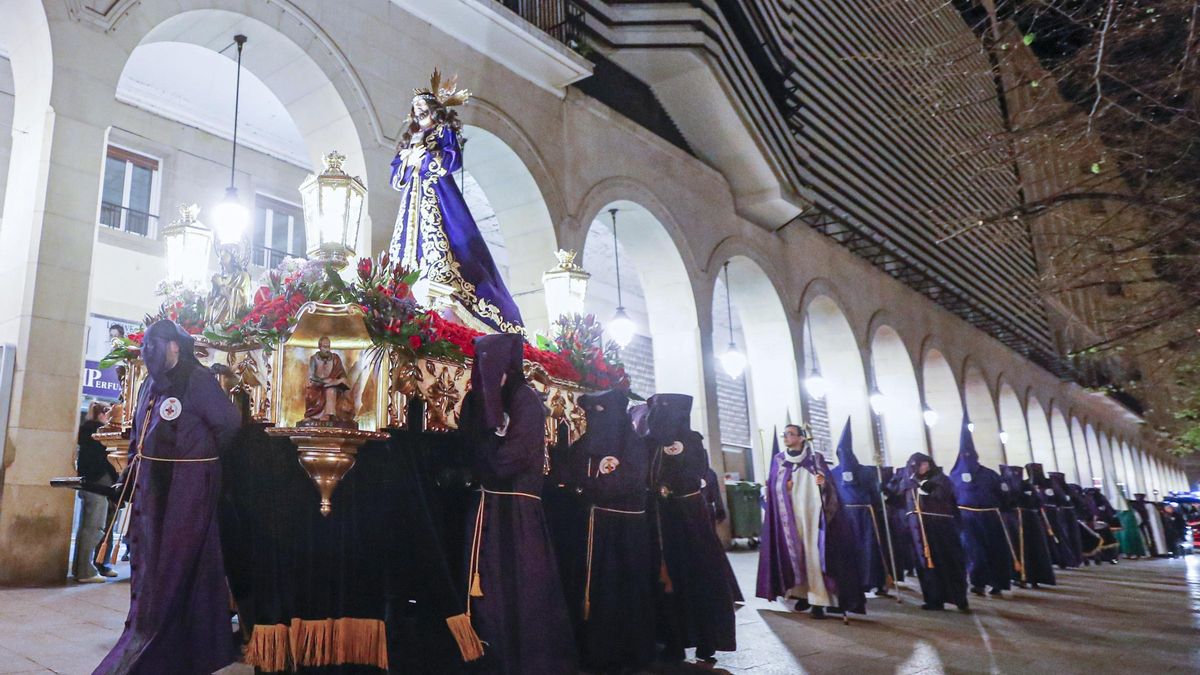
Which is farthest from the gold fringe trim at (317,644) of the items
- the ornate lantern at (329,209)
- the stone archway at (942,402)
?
the stone archway at (942,402)

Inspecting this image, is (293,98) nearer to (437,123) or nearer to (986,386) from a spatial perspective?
(437,123)

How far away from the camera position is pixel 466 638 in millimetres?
4566

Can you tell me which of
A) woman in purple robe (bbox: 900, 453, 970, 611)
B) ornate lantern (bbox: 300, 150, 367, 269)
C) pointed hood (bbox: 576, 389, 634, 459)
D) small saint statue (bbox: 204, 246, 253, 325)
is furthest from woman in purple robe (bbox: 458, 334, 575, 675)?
woman in purple robe (bbox: 900, 453, 970, 611)

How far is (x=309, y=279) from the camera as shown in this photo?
498 centimetres

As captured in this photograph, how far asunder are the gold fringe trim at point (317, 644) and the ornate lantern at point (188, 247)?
3.07 m

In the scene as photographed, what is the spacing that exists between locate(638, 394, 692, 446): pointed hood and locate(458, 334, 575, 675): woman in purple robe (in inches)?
62.5

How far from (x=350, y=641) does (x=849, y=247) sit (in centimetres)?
1979

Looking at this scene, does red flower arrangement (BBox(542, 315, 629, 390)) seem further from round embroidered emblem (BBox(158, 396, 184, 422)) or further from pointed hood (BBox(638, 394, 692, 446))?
round embroidered emblem (BBox(158, 396, 184, 422))

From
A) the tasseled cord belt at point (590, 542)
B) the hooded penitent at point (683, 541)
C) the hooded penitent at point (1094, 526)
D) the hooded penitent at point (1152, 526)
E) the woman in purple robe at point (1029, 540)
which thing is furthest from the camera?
the hooded penitent at point (1152, 526)

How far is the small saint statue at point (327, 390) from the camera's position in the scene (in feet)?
15.0

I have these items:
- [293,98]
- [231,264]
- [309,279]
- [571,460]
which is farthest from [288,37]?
[571,460]

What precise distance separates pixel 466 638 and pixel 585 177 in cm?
957

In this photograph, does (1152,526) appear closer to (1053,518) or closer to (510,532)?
(1053,518)

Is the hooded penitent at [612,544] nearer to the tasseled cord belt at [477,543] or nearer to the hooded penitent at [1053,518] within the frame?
the tasseled cord belt at [477,543]
